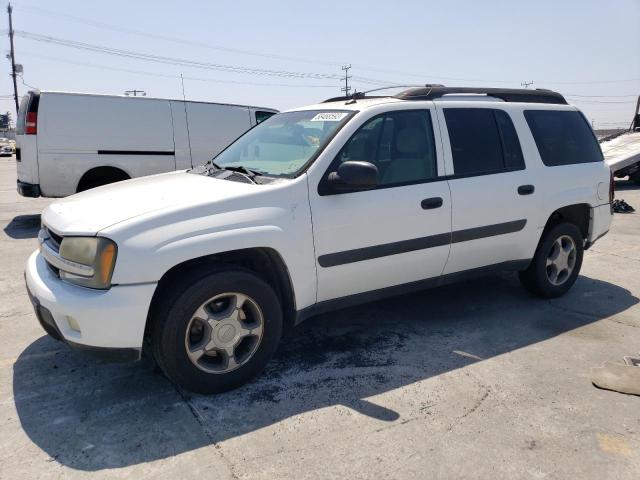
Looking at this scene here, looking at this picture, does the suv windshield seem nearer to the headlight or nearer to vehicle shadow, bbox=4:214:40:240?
the headlight

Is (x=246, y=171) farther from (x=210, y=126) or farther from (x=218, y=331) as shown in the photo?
(x=210, y=126)

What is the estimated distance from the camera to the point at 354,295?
358 centimetres

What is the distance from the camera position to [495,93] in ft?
14.6

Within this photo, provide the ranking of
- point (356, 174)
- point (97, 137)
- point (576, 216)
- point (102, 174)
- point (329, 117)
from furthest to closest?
point (102, 174) → point (97, 137) → point (576, 216) → point (329, 117) → point (356, 174)

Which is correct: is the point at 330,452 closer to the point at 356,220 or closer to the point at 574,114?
the point at 356,220

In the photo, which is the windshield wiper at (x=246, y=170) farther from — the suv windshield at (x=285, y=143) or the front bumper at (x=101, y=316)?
the front bumper at (x=101, y=316)

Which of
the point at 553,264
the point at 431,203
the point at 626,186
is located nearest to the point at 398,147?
the point at 431,203

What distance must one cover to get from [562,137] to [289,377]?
3328 millimetres

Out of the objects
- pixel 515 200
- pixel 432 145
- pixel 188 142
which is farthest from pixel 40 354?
pixel 188 142

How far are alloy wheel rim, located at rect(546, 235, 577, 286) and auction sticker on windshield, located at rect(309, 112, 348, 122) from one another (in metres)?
2.40

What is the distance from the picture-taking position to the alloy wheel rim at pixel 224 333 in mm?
2973

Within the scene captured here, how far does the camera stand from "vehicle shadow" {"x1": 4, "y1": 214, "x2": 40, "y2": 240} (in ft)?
24.7

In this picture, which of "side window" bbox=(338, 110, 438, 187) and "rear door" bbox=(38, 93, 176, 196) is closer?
"side window" bbox=(338, 110, 438, 187)

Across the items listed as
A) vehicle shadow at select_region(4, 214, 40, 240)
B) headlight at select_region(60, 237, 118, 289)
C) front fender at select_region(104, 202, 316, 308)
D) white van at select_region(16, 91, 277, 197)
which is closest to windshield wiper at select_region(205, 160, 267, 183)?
front fender at select_region(104, 202, 316, 308)
